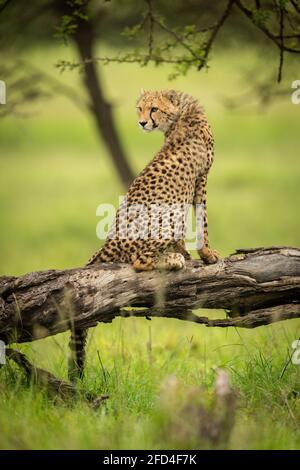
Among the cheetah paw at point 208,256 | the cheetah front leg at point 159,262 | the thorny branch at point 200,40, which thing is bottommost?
the cheetah front leg at point 159,262

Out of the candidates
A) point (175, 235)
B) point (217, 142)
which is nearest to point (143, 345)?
point (175, 235)

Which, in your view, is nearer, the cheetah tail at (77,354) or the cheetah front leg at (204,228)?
the cheetah tail at (77,354)

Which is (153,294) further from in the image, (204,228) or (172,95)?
(172,95)

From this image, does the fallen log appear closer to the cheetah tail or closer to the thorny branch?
the cheetah tail

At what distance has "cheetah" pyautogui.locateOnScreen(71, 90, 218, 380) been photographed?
17.2 feet

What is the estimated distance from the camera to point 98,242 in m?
14.5

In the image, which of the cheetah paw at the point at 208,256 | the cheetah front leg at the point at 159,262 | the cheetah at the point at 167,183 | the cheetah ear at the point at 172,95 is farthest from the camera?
the cheetah ear at the point at 172,95

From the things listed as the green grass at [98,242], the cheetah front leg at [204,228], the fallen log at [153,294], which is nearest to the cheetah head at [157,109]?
the cheetah front leg at [204,228]

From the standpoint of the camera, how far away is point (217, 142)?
2295 centimetres

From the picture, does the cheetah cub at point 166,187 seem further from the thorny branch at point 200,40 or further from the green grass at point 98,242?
the thorny branch at point 200,40

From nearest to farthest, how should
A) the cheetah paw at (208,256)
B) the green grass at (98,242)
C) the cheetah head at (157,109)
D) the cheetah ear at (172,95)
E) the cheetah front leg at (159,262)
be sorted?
the green grass at (98,242)
the cheetah front leg at (159,262)
the cheetah paw at (208,256)
the cheetah head at (157,109)
the cheetah ear at (172,95)

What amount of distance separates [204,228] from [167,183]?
1.58 feet

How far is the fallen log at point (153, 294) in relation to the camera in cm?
494
